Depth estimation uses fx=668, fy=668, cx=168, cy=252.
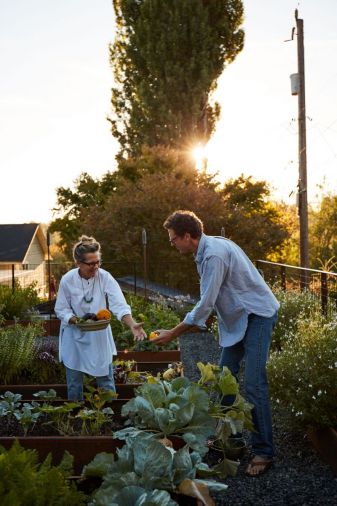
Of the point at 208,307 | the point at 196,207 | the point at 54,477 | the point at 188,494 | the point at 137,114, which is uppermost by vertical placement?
the point at 137,114

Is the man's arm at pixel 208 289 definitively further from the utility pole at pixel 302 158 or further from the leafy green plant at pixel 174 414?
the utility pole at pixel 302 158

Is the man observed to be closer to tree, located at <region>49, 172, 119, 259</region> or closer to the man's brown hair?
the man's brown hair

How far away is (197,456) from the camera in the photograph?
120 inches

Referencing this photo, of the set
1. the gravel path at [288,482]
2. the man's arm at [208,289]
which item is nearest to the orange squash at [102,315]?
the man's arm at [208,289]

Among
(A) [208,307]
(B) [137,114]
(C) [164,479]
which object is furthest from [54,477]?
(B) [137,114]

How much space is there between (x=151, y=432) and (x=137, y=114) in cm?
2235

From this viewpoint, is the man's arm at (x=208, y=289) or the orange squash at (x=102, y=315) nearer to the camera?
the man's arm at (x=208, y=289)

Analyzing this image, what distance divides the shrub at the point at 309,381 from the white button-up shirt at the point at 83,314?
1208 millimetres

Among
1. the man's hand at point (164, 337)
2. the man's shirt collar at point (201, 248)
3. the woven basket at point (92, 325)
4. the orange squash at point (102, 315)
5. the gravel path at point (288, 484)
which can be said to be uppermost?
the man's shirt collar at point (201, 248)

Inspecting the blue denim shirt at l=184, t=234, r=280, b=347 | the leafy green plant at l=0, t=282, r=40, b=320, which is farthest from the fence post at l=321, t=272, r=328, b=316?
the leafy green plant at l=0, t=282, r=40, b=320

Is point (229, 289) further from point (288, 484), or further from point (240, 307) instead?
point (288, 484)

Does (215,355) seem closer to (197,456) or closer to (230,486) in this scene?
(230,486)

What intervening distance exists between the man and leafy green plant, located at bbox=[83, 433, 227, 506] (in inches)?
50.3

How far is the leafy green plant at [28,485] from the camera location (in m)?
2.26
